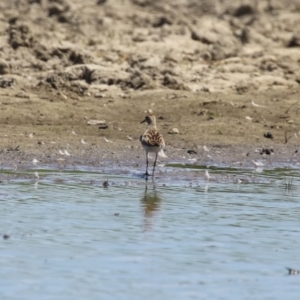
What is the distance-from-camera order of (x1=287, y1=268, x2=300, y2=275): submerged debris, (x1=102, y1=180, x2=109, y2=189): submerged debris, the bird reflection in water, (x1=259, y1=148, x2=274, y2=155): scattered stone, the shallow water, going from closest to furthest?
the shallow water < (x1=287, y1=268, x2=300, y2=275): submerged debris < the bird reflection in water < (x1=102, y1=180, x2=109, y2=189): submerged debris < (x1=259, y1=148, x2=274, y2=155): scattered stone

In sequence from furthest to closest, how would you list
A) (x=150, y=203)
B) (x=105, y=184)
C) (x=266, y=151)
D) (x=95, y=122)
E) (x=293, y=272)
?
(x=95, y=122)
(x=266, y=151)
(x=105, y=184)
(x=150, y=203)
(x=293, y=272)

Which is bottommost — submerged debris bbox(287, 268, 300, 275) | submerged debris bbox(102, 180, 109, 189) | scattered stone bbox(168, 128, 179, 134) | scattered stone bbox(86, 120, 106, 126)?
submerged debris bbox(287, 268, 300, 275)

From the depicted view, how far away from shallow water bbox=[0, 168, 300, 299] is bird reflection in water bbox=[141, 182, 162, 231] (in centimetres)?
1

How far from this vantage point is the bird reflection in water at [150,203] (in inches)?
430

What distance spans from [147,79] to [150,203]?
666cm

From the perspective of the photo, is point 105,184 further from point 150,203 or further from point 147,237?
point 147,237

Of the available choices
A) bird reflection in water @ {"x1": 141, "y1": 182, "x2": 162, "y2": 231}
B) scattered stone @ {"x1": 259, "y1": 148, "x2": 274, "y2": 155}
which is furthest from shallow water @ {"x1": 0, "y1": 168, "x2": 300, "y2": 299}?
scattered stone @ {"x1": 259, "y1": 148, "x2": 274, "y2": 155}

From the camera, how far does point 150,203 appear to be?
11.8m

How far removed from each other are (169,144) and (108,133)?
0.97 metres

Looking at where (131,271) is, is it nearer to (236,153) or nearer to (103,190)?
(103,190)

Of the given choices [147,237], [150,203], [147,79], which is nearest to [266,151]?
[147,79]

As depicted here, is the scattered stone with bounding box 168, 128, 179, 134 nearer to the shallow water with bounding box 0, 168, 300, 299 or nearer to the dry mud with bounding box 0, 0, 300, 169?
the dry mud with bounding box 0, 0, 300, 169

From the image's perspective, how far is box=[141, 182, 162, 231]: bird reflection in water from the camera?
430 inches

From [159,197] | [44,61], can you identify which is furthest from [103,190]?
[44,61]
